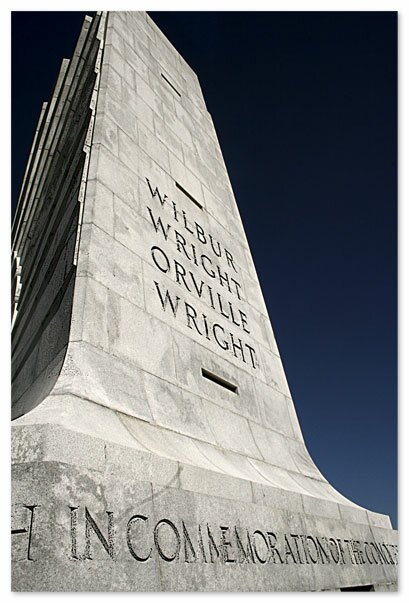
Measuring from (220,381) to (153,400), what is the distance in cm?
169

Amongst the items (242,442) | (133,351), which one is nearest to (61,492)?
(133,351)

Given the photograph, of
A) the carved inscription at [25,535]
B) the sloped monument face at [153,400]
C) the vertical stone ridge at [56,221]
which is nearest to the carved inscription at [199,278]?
the sloped monument face at [153,400]

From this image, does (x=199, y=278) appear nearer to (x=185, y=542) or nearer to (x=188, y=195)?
(x=188, y=195)

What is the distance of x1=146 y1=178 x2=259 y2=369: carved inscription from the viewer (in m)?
5.94

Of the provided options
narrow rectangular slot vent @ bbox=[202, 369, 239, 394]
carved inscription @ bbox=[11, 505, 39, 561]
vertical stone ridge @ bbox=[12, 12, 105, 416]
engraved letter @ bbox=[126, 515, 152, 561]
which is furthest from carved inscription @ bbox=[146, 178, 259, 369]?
carved inscription @ bbox=[11, 505, 39, 561]

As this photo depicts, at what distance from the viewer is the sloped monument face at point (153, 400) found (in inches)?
111

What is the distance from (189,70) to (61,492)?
40.5ft

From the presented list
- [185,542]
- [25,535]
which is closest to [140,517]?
[185,542]

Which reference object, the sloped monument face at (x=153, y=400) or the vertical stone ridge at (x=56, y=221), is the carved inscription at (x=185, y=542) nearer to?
the sloped monument face at (x=153, y=400)

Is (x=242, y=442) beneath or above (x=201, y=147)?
beneath

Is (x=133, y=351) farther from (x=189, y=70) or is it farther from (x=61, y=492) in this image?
(x=189, y=70)

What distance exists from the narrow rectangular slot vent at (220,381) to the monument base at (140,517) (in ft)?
3.57

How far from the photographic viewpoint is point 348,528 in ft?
19.1

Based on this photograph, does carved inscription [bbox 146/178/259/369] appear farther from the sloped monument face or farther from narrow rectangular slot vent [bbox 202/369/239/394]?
narrow rectangular slot vent [bbox 202/369/239/394]
